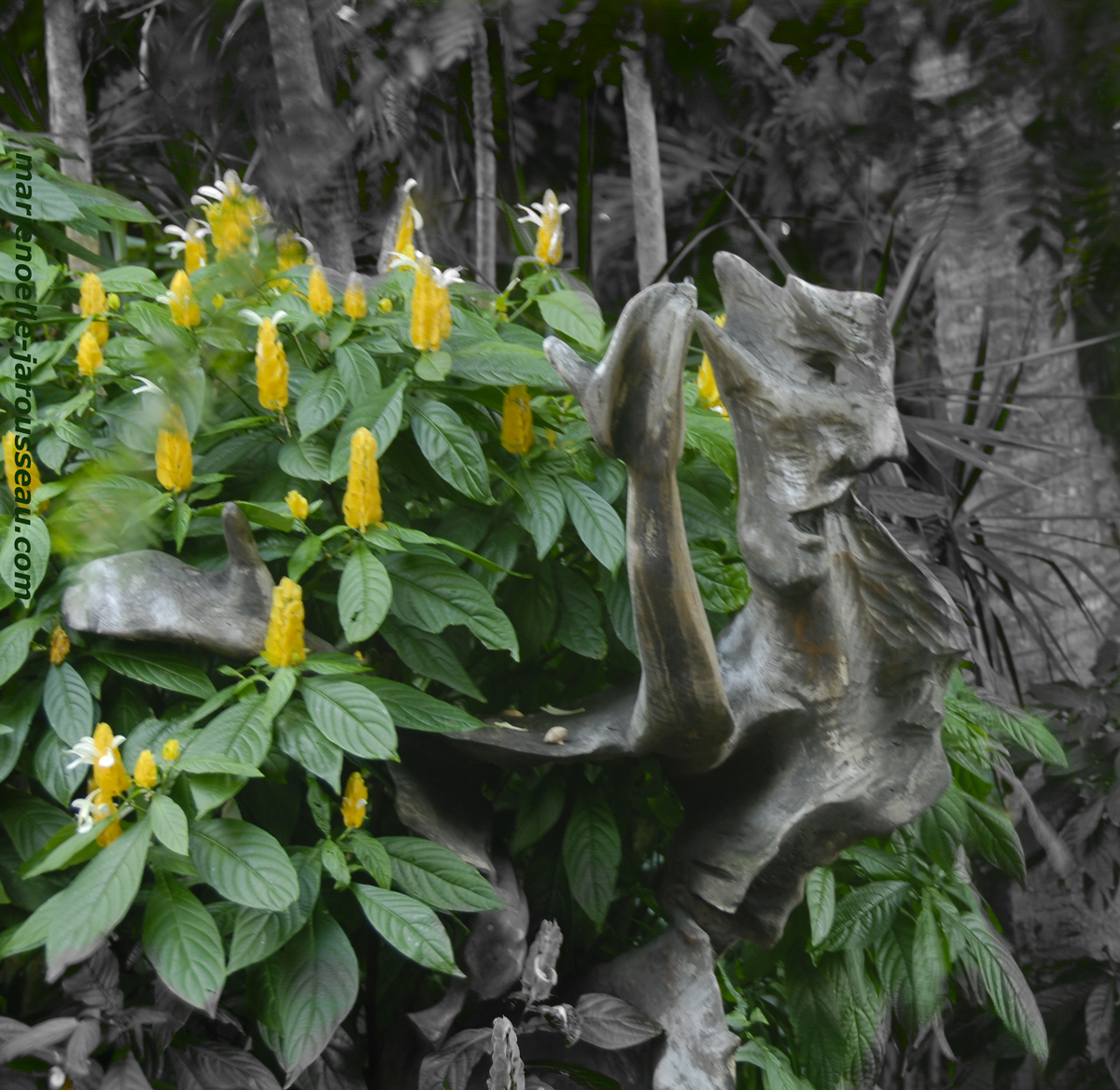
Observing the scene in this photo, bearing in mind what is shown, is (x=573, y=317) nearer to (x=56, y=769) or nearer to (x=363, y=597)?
(x=363, y=597)

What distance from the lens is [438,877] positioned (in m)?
0.73

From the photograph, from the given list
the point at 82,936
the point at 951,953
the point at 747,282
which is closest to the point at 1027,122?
the point at 747,282

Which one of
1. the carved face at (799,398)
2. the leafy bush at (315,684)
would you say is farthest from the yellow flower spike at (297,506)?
the carved face at (799,398)

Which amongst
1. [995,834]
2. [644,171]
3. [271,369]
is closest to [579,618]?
[271,369]

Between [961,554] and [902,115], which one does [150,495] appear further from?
[961,554]

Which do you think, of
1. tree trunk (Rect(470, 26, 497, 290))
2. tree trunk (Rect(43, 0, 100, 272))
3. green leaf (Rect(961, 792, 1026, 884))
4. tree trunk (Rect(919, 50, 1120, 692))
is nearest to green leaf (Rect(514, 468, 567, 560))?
tree trunk (Rect(470, 26, 497, 290))

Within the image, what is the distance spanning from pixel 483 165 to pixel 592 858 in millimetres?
748

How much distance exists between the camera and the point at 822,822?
763 mm

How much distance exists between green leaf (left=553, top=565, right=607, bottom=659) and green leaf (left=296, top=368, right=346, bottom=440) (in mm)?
228

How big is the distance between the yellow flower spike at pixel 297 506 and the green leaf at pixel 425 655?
109mm

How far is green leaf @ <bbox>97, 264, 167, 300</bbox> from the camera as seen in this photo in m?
0.92

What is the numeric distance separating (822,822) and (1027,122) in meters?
0.71

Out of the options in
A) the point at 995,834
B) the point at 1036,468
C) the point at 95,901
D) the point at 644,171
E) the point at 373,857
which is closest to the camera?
the point at 95,901

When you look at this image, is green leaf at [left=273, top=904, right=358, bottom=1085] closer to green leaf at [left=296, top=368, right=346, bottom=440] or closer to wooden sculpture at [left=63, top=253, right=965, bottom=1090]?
wooden sculpture at [left=63, top=253, right=965, bottom=1090]
